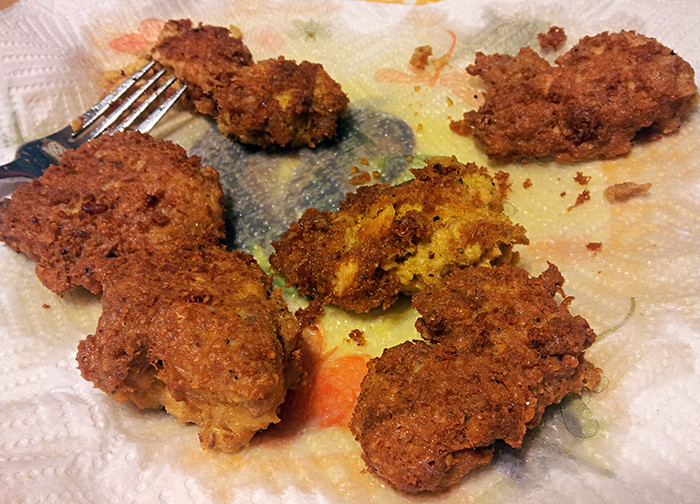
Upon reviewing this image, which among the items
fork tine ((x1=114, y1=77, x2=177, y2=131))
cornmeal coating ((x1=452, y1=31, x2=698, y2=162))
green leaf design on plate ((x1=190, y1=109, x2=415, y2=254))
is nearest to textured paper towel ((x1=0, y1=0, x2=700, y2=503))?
green leaf design on plate ((x1=190, y1=109, x2=415, y2=254))

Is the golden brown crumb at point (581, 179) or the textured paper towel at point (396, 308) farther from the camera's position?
the golden brown crumb at point (581, 179)

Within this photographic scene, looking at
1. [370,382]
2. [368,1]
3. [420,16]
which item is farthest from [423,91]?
[370,382]

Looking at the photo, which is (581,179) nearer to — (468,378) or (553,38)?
(553,38)

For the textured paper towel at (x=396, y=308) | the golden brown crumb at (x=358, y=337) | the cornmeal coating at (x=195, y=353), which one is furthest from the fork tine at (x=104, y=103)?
the golden brown crumb at (x=358, y=337)

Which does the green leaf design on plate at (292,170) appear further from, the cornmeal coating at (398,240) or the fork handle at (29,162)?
the fork handle at (29,162)

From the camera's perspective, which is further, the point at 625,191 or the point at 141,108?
the point at 141,108

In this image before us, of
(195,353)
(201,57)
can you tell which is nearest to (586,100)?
(201,57)
